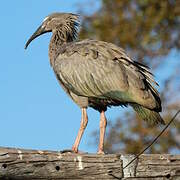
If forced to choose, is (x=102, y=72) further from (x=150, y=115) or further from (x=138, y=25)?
(x=138, y=25)

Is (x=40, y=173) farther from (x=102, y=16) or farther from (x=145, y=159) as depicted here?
(x=102, y=16)

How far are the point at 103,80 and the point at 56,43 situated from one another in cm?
153

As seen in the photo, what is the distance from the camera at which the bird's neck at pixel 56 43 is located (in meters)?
10.3

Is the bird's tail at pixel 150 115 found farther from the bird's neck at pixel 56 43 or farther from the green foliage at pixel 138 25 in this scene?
the green foliage at pixel 138 25

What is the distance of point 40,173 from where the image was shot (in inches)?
220

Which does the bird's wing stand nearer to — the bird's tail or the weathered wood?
the bird's tail

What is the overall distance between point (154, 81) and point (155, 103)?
34cm

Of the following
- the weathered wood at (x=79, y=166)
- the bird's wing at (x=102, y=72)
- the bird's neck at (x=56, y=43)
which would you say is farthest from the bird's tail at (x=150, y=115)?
the weathered wood at (x=79, y=166)

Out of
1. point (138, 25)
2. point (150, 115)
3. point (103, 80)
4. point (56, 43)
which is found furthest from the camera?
point (138, 25)

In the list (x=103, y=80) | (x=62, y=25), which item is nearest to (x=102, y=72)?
(x=103, y=80)

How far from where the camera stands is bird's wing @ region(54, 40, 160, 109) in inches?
357

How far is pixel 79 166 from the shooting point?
582 centimetres

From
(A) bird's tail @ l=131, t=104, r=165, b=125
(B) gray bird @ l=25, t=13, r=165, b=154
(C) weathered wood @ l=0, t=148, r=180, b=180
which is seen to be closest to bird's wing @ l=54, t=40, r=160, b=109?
(B) gray bird @ l=25, t=13, r=165, b=154

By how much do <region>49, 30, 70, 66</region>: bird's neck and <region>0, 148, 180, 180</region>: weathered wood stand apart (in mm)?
4230
